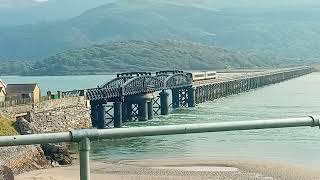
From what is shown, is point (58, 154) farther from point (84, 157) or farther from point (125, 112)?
point (84, 157)

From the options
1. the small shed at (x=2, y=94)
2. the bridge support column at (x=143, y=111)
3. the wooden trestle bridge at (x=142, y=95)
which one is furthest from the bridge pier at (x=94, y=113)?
the small shed at (x=2, y=94)

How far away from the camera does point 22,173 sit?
38.6 metres

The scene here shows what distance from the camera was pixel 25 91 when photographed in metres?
62.2

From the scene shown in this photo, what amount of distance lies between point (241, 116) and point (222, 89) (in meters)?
48.3

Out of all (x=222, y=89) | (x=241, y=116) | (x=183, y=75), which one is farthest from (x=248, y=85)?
(x=241, y=116)

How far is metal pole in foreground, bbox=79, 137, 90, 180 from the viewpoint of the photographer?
4.82 meters

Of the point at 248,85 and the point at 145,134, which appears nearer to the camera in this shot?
the point at 145,134

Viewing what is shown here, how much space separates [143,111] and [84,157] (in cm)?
7373

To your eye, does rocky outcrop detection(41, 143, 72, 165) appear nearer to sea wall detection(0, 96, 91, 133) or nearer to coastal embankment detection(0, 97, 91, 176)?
coastal embankment detection(0, 97, 91, 176)

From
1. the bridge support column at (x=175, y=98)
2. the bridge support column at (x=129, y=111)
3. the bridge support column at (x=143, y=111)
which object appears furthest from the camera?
the bridge support column at (x=175, y=98)

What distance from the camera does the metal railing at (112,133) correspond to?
4.75m

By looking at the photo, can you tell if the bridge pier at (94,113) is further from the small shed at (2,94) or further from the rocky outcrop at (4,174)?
the rocky outcrop at (4,174)

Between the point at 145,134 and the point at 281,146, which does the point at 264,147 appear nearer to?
the point at 281,146

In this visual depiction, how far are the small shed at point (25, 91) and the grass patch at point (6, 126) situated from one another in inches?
357
